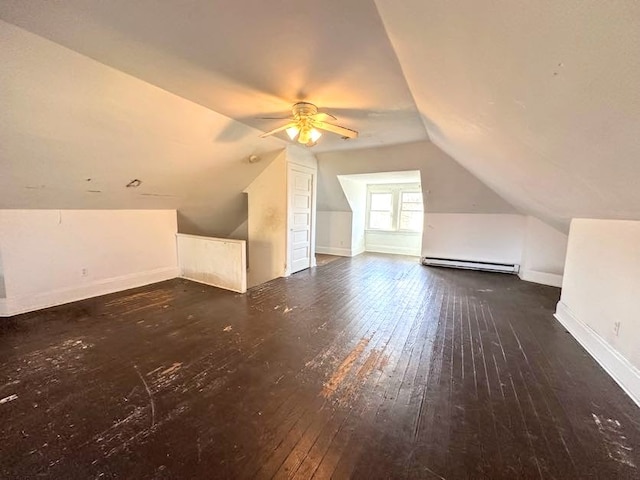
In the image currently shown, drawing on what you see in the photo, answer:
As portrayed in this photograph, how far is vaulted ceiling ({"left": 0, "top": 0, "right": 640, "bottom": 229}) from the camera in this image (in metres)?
0.89

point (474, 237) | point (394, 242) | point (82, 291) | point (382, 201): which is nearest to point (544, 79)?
point (82, 291)

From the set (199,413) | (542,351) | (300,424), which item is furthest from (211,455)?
(542,351)

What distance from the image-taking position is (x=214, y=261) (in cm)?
445

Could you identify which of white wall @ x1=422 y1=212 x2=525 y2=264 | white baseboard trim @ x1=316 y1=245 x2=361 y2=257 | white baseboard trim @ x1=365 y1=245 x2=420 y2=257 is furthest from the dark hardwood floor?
white baseboard trim @ x1=365 y1=245 x2=420 y2=257

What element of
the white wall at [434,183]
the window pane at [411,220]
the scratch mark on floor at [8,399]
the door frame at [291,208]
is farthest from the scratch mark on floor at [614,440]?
the window pane at [411,220]

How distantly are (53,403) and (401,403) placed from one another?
2334 millimetres

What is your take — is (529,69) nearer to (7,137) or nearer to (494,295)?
(7,137)

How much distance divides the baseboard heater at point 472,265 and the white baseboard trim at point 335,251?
1907mm

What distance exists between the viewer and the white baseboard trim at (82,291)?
3.20m

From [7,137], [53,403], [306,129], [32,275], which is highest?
[306,129]

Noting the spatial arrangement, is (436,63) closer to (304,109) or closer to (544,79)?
(544,79)

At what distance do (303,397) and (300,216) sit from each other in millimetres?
3676

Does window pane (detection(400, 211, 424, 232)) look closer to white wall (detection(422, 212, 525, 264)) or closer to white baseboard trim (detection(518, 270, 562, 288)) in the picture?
white wall (detection(422, 212, 525, 264))

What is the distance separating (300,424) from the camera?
167cm
